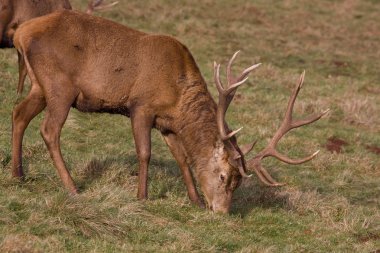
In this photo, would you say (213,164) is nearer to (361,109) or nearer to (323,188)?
(323,188)

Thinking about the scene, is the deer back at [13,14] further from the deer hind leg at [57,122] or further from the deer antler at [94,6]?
the deer hind leg at [57,122]

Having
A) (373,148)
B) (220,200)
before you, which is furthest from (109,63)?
(373,148)

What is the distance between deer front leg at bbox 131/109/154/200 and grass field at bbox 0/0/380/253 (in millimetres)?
174

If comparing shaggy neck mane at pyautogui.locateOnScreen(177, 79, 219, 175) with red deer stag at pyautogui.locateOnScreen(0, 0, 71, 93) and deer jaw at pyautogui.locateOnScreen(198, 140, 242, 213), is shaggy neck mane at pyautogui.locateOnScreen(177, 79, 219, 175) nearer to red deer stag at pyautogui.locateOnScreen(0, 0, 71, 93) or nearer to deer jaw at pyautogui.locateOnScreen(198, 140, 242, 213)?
deer jaw at pyautogui.locateOnScreen(198, 140, 242, 213)

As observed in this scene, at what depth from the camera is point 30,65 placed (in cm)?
767

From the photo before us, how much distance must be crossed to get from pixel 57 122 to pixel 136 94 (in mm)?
856

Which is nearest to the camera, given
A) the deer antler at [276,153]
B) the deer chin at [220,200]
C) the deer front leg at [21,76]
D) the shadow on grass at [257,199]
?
the deer antler at [276,153]

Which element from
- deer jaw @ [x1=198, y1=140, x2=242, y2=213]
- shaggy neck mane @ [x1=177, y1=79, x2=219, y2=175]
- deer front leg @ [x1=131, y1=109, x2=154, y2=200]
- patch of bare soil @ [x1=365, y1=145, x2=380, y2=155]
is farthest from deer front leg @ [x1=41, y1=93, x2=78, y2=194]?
patch of bare soil @ [x1=365, y1=145, x2=380, y2=155]

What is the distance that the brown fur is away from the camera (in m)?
7.66

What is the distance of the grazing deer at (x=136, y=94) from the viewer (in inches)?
302

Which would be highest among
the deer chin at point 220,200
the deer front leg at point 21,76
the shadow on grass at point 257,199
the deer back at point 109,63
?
the deer back at point 109,63

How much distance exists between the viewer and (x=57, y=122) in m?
7.73

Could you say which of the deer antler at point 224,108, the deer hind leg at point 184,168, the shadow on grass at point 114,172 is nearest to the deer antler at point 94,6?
the shadow on grass at point 114,172

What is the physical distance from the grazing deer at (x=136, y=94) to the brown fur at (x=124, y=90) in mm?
10
